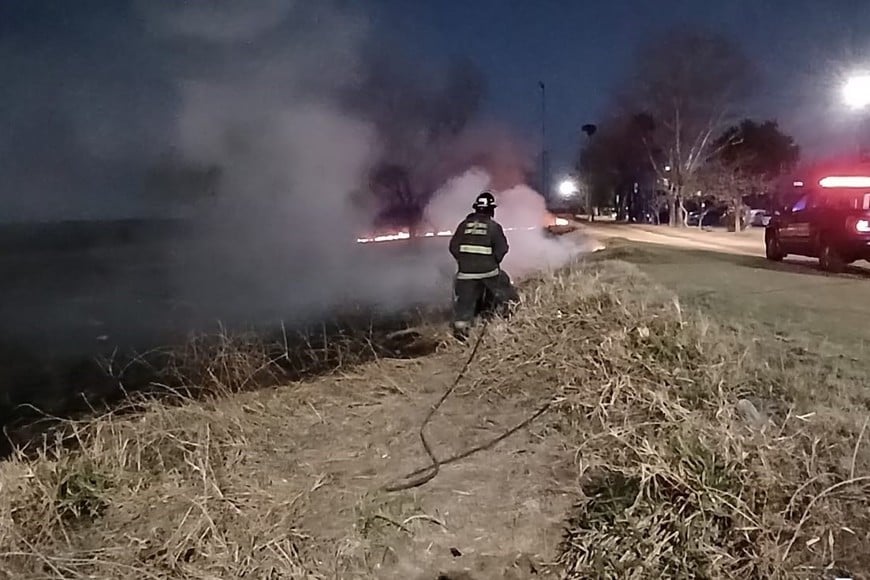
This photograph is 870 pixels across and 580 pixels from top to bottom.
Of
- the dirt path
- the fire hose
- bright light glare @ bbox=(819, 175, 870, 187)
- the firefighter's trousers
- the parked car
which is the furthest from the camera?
bright light glare @ bbox=(819, 175, 870, 187)

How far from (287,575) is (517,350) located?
12.4 ft

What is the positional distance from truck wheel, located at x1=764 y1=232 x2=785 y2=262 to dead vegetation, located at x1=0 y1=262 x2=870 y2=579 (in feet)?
30.0

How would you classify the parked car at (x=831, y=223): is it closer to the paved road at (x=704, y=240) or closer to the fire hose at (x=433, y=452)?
the paved road at (x=704, y=240)

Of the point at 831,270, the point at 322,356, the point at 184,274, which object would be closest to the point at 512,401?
the point at 322,356

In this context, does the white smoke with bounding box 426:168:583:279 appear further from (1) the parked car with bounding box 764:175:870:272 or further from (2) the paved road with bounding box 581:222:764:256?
(1) the parked car with bounding box 764:175:870:272

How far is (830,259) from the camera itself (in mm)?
13219

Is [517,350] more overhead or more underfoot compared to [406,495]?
more overhead

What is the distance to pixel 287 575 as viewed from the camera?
4.38m

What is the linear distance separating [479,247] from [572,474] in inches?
172

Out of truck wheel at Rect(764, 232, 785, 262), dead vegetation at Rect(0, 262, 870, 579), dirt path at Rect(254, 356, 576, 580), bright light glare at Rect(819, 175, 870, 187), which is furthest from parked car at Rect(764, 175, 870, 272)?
dirt path at Rect(254, 356, 576, 580)

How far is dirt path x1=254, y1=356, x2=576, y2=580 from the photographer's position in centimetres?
451

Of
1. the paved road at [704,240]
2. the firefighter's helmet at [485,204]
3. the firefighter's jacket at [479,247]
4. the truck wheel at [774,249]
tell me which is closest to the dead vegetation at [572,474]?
the firefighter's jacket at [479,247]

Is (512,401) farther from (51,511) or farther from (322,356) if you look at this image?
(322,356)

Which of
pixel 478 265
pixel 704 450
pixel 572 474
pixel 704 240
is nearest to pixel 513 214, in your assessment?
pixel 704 240
